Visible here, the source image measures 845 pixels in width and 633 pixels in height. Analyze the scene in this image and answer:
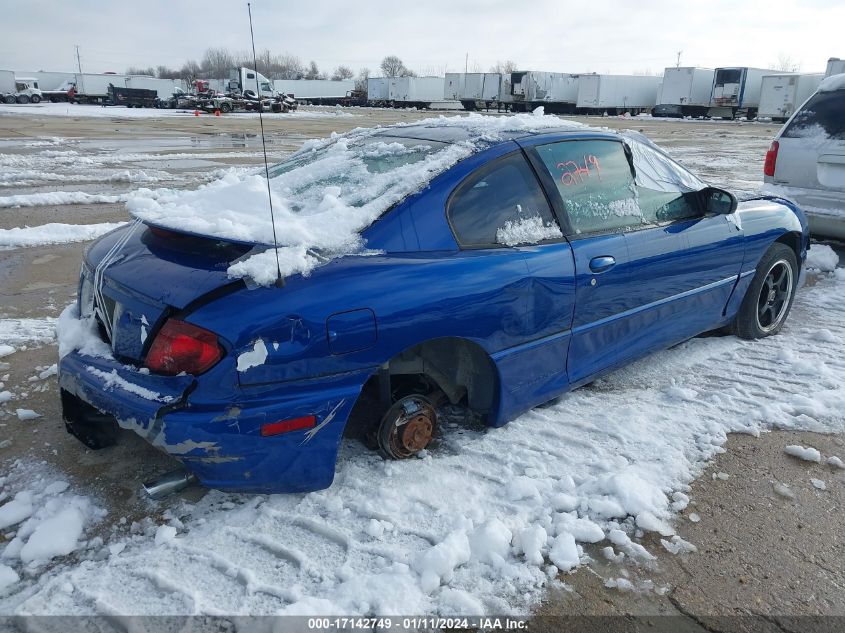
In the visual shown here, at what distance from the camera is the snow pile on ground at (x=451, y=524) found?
2088 mm

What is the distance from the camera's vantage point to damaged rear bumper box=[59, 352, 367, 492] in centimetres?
221

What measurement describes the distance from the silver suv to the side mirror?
320 cm

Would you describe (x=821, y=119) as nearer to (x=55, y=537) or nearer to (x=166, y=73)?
(x=55, y=537)

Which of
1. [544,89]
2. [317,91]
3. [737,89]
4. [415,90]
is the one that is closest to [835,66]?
[737,89]

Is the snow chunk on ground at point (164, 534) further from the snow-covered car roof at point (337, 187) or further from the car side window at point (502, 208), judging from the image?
the car side window at point (502, 208)

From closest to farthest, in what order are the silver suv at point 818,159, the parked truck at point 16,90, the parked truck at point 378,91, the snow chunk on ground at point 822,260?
the silver suv at point 818,159 → the snow chunk on ground at point 822,260 → the parked truck at point 16,90 → the parked truck at point 378,91

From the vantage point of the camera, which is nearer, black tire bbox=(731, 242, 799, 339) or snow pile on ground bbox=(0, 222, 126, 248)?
black tire bbox=(731, 242, 799, 339)

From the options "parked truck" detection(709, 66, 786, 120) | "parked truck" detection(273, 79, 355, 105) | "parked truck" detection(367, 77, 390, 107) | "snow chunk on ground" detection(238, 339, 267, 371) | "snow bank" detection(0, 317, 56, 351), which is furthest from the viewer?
"parked truck" detection(273, 79, 355, 105)

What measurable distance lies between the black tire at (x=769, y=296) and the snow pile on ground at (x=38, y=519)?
408 centimetres

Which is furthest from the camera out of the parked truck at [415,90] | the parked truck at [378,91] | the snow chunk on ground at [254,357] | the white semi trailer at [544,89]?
the parked truck at [378,91]

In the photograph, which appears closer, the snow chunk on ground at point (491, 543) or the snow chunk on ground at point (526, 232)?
the snow chunk on ground at point (491, 543)

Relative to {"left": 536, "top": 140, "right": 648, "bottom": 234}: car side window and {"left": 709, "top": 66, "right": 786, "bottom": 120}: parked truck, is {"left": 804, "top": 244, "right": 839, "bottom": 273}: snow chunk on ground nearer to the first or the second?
{"left": 536, "top": 140, "right": 648, "bottom": 234}: car side window

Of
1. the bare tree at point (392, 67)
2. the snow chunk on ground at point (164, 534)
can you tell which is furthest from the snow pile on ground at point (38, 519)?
the bare tree at point (392, 67)

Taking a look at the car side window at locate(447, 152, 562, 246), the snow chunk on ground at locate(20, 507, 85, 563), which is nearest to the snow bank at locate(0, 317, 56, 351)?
the snow chunk on ground at locate(20, 507, 85, 563)
